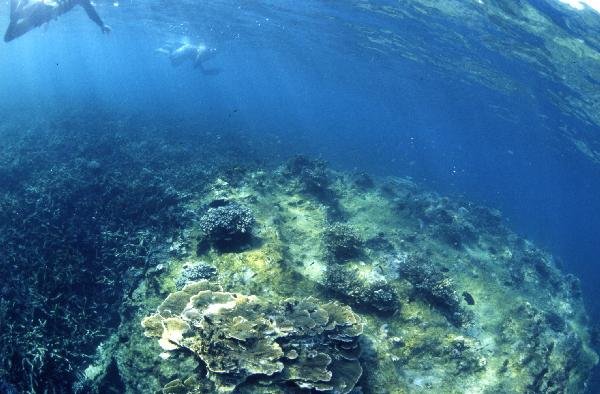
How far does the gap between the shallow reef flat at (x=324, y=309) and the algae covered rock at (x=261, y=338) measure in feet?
0.08

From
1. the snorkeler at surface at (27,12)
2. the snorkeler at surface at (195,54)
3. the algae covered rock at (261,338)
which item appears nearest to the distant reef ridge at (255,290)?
the algae covered rock at (261,338)

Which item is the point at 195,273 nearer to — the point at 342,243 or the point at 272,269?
the point at 272,269

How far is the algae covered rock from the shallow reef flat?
25mm

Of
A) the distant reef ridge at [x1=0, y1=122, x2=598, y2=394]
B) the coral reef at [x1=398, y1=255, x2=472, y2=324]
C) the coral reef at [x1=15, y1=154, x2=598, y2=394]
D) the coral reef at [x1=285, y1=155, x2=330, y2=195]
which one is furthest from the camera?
the coral reef at [x1=285, y1=155, x2=330, y2=195]

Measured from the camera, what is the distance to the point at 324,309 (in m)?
8.38

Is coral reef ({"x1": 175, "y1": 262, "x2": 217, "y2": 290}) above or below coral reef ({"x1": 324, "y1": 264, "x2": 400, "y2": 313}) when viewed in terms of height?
above

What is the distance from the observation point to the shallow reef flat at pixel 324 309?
7.11 meters

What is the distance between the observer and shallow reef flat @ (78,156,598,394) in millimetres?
7105

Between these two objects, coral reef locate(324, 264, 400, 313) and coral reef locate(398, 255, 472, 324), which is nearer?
coral reef locate(324, 264, 400, 313)

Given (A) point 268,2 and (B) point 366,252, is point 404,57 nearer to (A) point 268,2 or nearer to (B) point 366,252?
(A) point 268,2

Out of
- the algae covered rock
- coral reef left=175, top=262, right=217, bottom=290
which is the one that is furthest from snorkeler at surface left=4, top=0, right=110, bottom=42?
the algae covered rock

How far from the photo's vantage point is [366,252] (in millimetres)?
13242

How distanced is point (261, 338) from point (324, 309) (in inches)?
71.3

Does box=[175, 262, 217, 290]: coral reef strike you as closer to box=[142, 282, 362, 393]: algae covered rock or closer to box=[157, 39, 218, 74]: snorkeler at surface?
box=[142, 282, 362, 393]: algae covered rock
